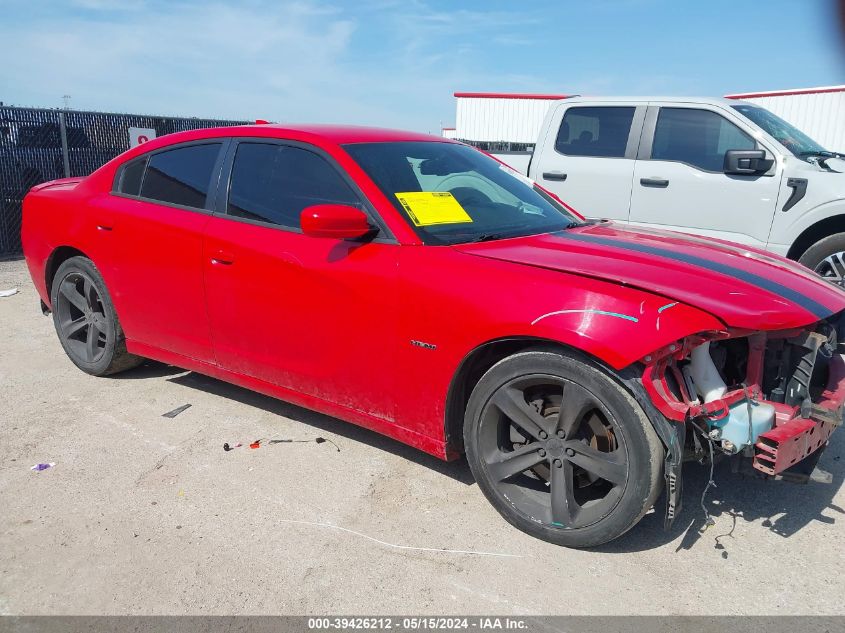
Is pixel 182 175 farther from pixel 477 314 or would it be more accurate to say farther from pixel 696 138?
pixel 696 138

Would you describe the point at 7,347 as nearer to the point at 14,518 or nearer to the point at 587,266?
the point at 14,518

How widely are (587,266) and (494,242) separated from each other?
0.52m

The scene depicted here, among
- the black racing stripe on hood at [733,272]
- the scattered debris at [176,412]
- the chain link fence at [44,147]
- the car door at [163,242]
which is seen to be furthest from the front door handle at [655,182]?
the chain link fence at [44,147]

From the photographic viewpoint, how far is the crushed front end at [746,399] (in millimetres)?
2516

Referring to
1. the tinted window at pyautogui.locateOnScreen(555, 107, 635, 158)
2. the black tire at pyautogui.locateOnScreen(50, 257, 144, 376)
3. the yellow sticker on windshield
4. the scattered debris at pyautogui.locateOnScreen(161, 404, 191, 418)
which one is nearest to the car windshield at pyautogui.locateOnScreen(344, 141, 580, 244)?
the yellow sticker on windshield

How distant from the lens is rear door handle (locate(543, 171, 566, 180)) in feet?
22.8

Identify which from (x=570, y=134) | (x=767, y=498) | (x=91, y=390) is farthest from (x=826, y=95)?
(x=91, y=390)

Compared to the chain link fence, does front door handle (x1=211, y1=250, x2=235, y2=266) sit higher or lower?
lower

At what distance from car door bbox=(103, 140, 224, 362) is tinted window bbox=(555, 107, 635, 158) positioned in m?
4.14

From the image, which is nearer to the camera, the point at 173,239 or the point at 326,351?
the point at 326,351

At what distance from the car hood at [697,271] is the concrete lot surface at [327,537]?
0.96 metres

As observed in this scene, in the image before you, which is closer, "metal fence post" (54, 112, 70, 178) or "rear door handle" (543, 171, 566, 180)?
"rear door handle" (543, 171, 566, 180)

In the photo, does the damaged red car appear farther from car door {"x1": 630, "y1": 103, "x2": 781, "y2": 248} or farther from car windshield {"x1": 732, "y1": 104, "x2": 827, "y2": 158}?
car windshield {"x1": 732, "y1": 104, "x2": 827, "y2": 158}

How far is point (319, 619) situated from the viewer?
239 centimetres
